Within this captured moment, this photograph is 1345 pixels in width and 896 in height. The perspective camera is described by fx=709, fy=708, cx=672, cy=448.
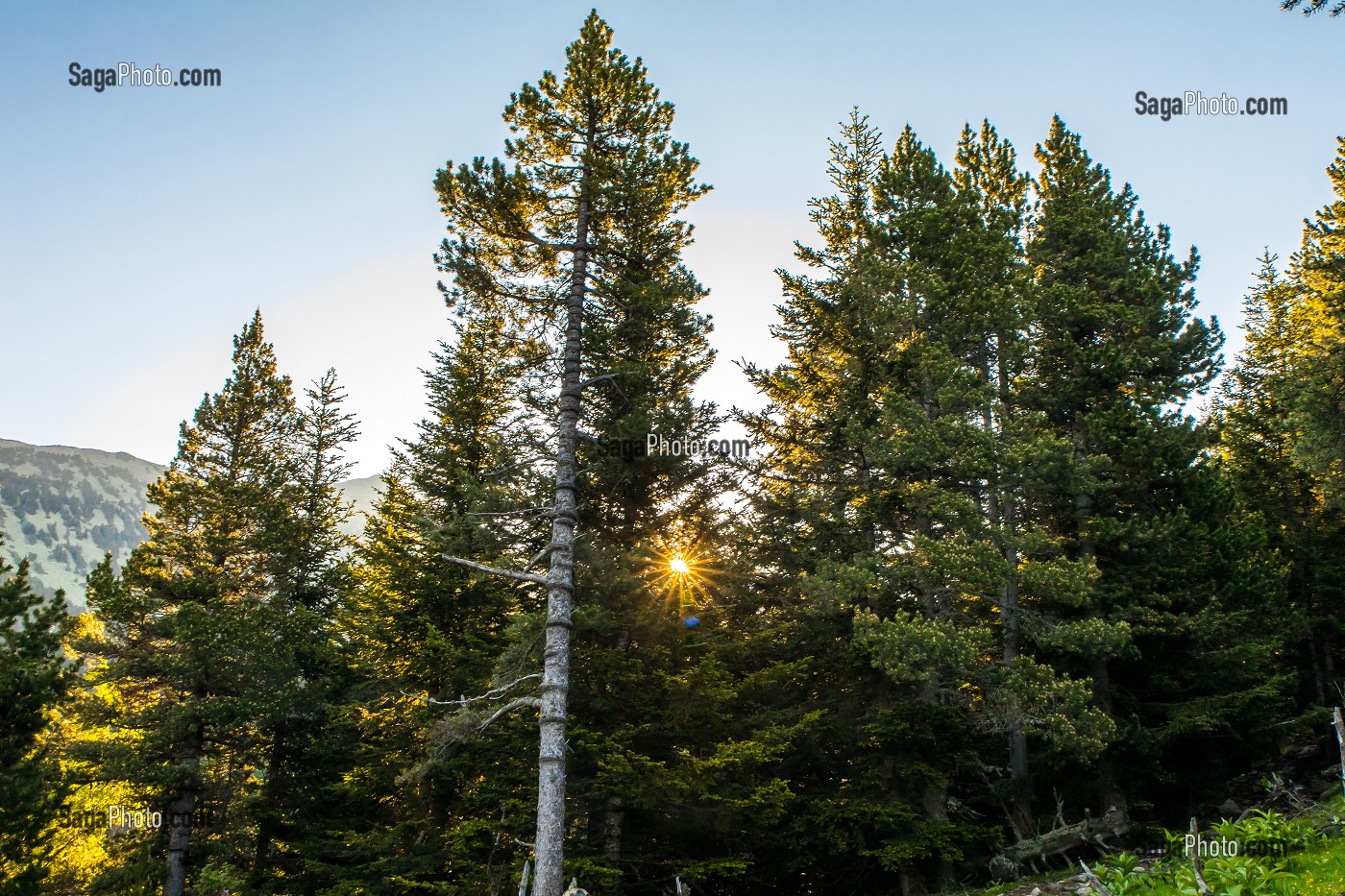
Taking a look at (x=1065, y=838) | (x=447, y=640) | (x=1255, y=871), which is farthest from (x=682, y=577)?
(x=1255, y=871)

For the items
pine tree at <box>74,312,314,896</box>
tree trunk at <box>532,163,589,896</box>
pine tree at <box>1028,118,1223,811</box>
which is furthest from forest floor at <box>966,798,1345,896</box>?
pine tree at <box>74,312,314,896</box>

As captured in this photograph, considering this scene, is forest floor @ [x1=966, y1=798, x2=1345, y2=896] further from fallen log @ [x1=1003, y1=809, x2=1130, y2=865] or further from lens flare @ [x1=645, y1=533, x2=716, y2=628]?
lens flare @ [x1=645, y1=533, x2=716, y2=628]

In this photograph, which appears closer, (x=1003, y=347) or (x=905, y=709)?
(x=905, y=709)

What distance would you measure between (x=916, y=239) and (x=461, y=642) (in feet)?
53.9

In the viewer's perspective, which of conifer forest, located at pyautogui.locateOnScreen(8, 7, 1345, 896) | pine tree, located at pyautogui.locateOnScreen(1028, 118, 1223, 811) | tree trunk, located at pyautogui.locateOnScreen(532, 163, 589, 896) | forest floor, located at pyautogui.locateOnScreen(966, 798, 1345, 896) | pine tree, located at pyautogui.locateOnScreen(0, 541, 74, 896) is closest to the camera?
forest floor, located at pyautogui.locateOnScreen(966, 798, 1345, 896)

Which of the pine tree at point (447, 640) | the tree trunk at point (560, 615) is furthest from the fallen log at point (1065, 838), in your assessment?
the pine tree at point (447, 640)

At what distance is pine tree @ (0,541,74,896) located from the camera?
38.4 ft

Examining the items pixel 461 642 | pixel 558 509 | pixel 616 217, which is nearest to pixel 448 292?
pixel 616 217

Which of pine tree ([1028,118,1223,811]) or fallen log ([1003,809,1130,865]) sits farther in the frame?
pine tree ([1028,118,1223,811])

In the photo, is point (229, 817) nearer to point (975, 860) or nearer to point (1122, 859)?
point (975, 860)

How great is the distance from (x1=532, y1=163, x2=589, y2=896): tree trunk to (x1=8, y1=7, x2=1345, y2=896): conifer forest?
0.21ft

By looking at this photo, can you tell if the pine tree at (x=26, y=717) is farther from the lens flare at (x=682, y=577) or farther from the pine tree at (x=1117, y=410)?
the pine tree at (x=1117, y=410)

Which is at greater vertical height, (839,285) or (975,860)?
(839,285)

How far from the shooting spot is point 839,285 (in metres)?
19.8
